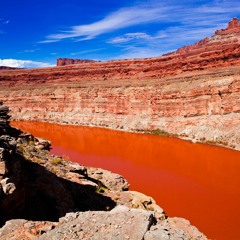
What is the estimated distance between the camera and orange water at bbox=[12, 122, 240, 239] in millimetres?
14586

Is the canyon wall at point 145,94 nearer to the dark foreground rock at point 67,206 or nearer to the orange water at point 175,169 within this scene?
the orange water at point 175,169

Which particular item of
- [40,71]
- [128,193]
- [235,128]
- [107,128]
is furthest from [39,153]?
[40,71]

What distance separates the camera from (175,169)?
867 inches

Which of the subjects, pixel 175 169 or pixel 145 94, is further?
pixel 145 94

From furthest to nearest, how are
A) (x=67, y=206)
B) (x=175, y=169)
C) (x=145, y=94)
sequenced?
(x=145, y=94) < (x=175, y=169) < (x=67, y=206)

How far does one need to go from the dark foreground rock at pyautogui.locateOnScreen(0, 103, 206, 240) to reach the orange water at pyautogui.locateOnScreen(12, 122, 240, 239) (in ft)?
7.59

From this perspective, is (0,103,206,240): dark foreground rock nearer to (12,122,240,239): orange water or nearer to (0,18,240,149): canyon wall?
(12,122,240,239): orange water

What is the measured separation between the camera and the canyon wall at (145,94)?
32344mm

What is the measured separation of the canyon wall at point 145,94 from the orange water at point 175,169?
3.53m

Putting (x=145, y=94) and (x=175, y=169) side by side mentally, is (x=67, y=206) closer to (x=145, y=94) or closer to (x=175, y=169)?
(x=175, y=169)

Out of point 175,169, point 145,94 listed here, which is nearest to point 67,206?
point 175,169

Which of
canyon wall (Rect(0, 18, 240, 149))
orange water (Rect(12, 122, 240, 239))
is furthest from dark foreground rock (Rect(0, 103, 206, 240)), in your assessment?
canyon wall (Rect(0, 18, 240, 149))

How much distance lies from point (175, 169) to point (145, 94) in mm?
20532

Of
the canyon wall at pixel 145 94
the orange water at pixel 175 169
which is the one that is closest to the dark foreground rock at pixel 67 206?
the orange water at pixel 175 169
